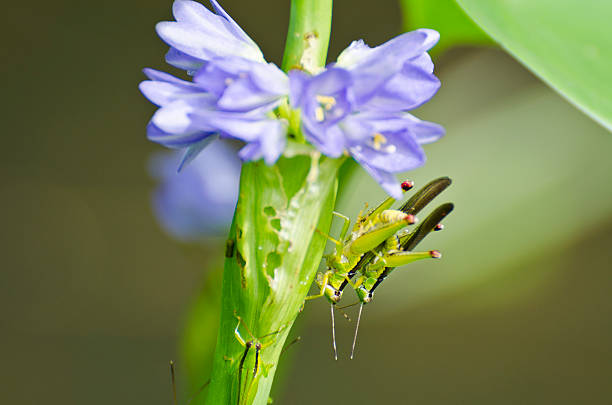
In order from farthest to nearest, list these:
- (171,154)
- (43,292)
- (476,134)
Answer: (43,292) → (476,134) → (171,154)

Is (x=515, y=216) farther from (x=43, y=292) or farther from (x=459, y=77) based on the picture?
(x=43, y=292)

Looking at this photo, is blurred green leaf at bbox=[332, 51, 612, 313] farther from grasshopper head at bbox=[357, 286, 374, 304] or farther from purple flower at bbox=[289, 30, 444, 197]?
purple flower at bbox=[289, 30, 444, 197]

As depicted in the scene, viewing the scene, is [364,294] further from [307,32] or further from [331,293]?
[307,32]

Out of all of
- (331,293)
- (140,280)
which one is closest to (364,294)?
(331,293)

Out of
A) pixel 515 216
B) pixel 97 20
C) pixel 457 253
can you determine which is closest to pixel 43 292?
pixel 97 20

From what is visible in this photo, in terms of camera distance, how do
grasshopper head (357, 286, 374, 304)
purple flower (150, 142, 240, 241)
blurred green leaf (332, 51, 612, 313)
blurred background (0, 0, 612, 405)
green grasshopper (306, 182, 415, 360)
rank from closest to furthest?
1. green grasshopper (306, 182, 415, 360)
2. grasshopper head (357, 286, 374, 304)
3. purple flower (150, 142, 240, 241)
4. blurred green leaf (332, 51, 612, 313)
5. blurred background (0, 0, 612, 405)

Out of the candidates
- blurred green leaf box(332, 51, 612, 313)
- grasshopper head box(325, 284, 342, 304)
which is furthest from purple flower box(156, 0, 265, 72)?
blurred green leaf box(332, 51, 612, 313)

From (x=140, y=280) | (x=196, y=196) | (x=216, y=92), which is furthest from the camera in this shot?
(x=140, y=280)
